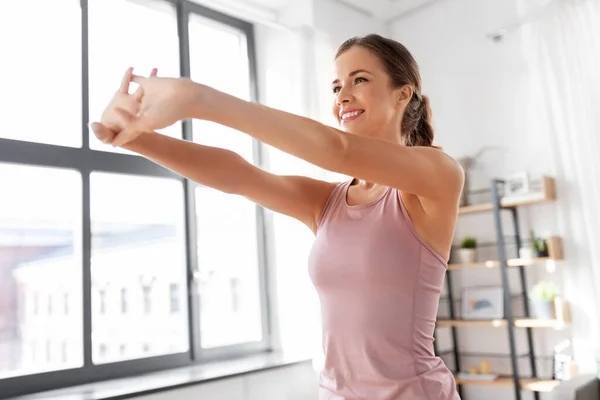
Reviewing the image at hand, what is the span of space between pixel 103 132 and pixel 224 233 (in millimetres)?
2334

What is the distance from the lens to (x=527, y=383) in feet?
9.62

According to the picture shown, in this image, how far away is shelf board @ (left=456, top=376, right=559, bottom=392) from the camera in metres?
2.83

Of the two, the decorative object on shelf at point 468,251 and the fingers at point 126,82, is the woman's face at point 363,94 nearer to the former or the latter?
the fingers at point 126,82

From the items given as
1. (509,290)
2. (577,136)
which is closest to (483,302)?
(509,290)

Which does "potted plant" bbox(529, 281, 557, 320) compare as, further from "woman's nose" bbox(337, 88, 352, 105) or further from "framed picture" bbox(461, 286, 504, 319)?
"woman's nose" bbox(337, 88, 352, 105)

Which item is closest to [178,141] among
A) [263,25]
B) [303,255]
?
[303,255]

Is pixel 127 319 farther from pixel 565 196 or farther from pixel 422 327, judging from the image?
pixel 565 196

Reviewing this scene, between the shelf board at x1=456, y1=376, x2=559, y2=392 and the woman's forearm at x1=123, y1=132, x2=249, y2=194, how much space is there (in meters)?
2.36

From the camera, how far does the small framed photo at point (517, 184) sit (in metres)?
2.98

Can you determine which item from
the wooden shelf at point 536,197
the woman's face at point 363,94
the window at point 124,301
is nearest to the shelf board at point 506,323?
the wooden shelf at point 536,197

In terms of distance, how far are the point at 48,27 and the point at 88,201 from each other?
87 centimetres

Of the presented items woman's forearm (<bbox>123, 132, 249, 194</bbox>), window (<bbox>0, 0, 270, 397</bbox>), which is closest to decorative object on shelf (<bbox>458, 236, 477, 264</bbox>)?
window (<bbox>0, 0, 270, 397</bbox>)

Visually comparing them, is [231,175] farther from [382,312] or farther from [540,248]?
[540,248]

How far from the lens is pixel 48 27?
264 cm
